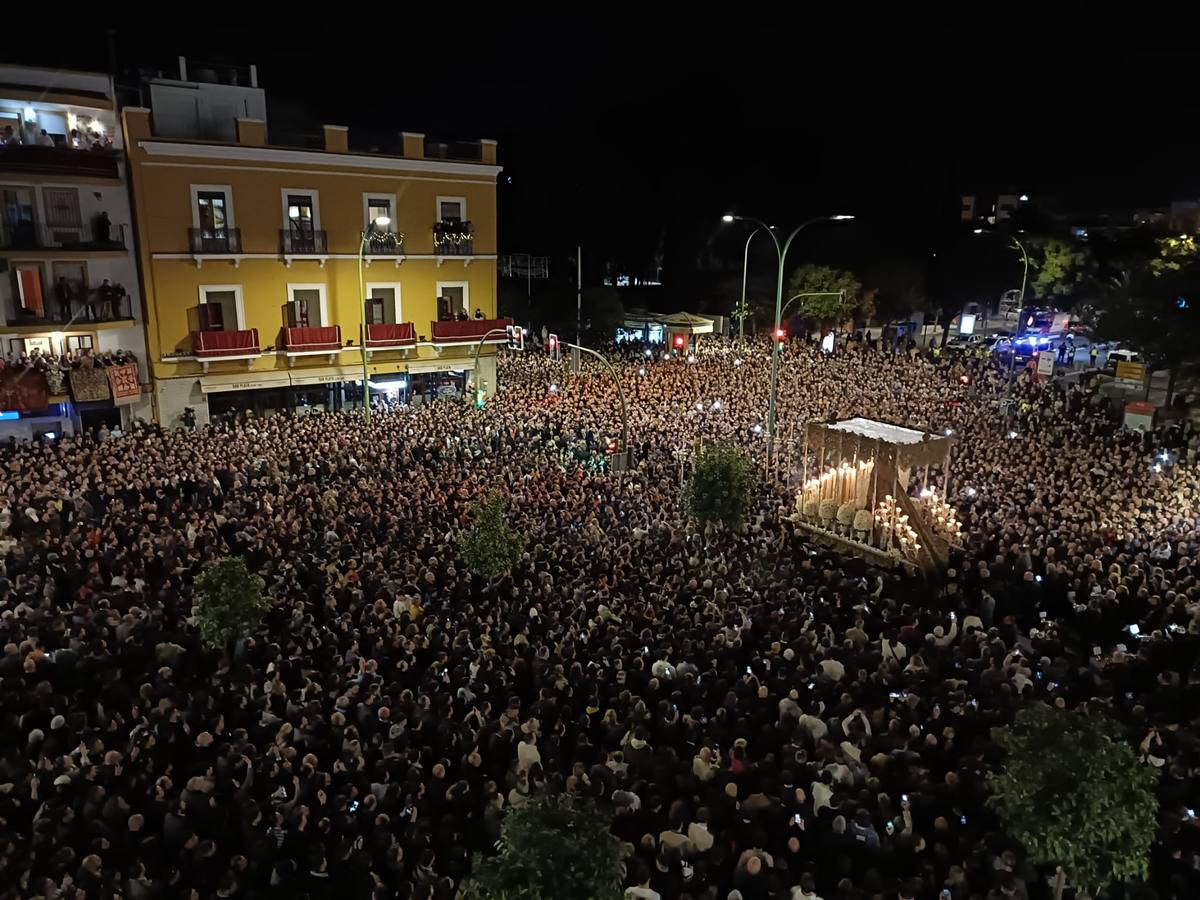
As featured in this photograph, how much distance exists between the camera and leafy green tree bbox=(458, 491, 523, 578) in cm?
1343

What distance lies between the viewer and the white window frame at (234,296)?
26.3 meters

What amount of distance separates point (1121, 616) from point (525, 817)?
10.1 m

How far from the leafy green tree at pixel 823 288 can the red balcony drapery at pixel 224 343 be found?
27627 millimetres

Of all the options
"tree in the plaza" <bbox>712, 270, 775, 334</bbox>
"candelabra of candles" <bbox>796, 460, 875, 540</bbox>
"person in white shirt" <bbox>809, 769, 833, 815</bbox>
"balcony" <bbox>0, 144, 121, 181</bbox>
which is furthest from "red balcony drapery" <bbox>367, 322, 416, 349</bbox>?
"person in white shirt" <bbox>809, 769, 833, 815</bbox>

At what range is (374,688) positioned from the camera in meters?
9.70

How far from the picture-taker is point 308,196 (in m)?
27.6

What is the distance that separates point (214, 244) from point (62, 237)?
3940mm

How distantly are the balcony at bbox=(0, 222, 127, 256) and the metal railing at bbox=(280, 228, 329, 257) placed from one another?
451 centimetres

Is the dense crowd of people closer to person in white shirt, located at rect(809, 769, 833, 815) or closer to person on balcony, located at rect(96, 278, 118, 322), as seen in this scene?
person in white shirt, located at rect(809, 769, 833, 815)

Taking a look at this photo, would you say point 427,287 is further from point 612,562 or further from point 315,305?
point 612,562

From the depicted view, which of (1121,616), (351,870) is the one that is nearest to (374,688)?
(351,870)

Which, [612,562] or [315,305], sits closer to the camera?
[612,562]

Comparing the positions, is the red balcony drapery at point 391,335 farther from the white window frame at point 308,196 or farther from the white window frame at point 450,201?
the white window frame at point 450,201

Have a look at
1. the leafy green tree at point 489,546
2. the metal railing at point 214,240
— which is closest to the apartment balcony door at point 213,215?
the metal railing at point 214,240
